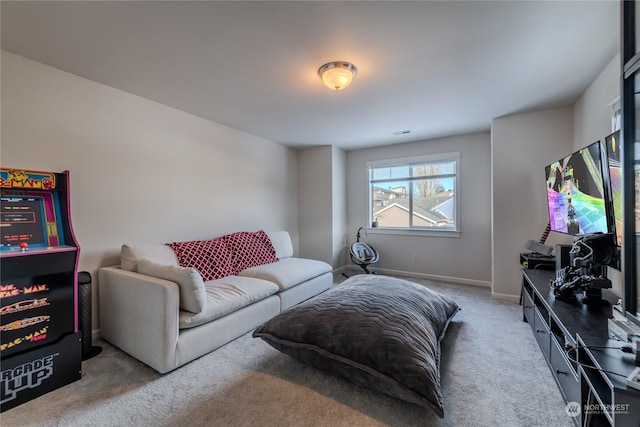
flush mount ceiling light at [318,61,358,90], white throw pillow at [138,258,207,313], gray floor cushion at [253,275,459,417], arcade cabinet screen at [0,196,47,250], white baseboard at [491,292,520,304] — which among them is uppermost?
flush mount ceiling light at [318,61,358,90]

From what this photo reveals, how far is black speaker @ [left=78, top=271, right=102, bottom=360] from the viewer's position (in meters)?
2.10

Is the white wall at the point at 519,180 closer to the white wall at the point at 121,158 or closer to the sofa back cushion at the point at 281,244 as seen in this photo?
the sofa back cushion at the point at 281,244

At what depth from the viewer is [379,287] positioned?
2.46 meters

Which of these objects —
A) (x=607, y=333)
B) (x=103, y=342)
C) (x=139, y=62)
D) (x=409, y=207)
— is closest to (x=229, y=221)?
(x=103, y=342)

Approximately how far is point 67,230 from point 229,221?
Answer: 1953 millimetres

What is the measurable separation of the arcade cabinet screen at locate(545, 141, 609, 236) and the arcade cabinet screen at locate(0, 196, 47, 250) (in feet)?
13.5

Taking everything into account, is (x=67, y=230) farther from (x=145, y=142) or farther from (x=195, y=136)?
(x=195, y=136)

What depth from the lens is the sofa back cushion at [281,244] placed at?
13.5ft

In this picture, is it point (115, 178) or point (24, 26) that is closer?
point (24, 26)

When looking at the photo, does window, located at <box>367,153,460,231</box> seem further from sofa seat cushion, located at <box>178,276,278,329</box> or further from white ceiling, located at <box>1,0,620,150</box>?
sofa seat cushion, located at <box>178,276,278,329</box>

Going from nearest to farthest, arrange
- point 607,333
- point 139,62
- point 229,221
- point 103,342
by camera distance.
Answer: point 607,333 < point 139,62 < point 103,342 < point 229,221

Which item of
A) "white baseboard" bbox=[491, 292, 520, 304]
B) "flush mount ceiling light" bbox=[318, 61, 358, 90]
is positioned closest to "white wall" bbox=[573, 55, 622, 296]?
"white baseboard" bbox=[491, 292, 520, 304]

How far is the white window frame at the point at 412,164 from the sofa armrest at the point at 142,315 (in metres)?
3.76

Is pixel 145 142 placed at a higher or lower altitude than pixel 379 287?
higher
